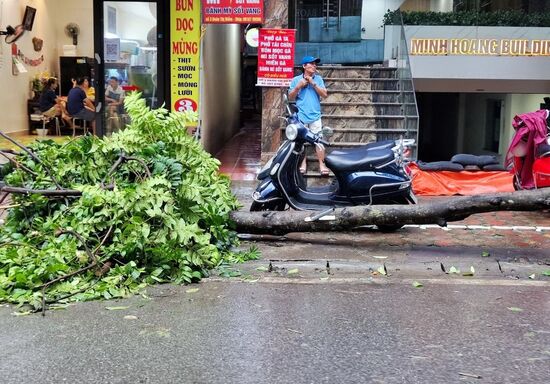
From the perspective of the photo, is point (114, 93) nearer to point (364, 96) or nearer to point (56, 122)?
point (364, 96)

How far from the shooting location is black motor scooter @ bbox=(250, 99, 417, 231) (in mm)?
7402

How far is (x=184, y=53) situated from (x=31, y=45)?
7.47 meters

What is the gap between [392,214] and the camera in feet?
22.4

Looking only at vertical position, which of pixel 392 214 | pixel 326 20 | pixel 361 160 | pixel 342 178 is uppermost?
pixel 326 20

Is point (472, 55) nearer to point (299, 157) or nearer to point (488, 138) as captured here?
point (488, 138)

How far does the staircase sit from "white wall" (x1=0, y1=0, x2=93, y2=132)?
292 inches

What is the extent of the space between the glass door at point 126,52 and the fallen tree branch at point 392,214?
5.58 meters

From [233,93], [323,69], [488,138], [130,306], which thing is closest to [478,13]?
[323,69]

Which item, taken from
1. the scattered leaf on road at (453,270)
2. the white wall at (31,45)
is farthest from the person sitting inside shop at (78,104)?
the scattered leaf on road at (453,270)

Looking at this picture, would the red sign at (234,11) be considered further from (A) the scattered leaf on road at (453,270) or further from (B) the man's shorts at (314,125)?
(A) the scattered leaf on road at (453,270)

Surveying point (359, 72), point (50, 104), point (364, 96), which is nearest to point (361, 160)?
point (364, 96)

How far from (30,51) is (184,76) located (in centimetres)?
747

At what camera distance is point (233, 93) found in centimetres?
1869

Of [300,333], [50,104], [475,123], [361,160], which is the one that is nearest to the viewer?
[300,333]
